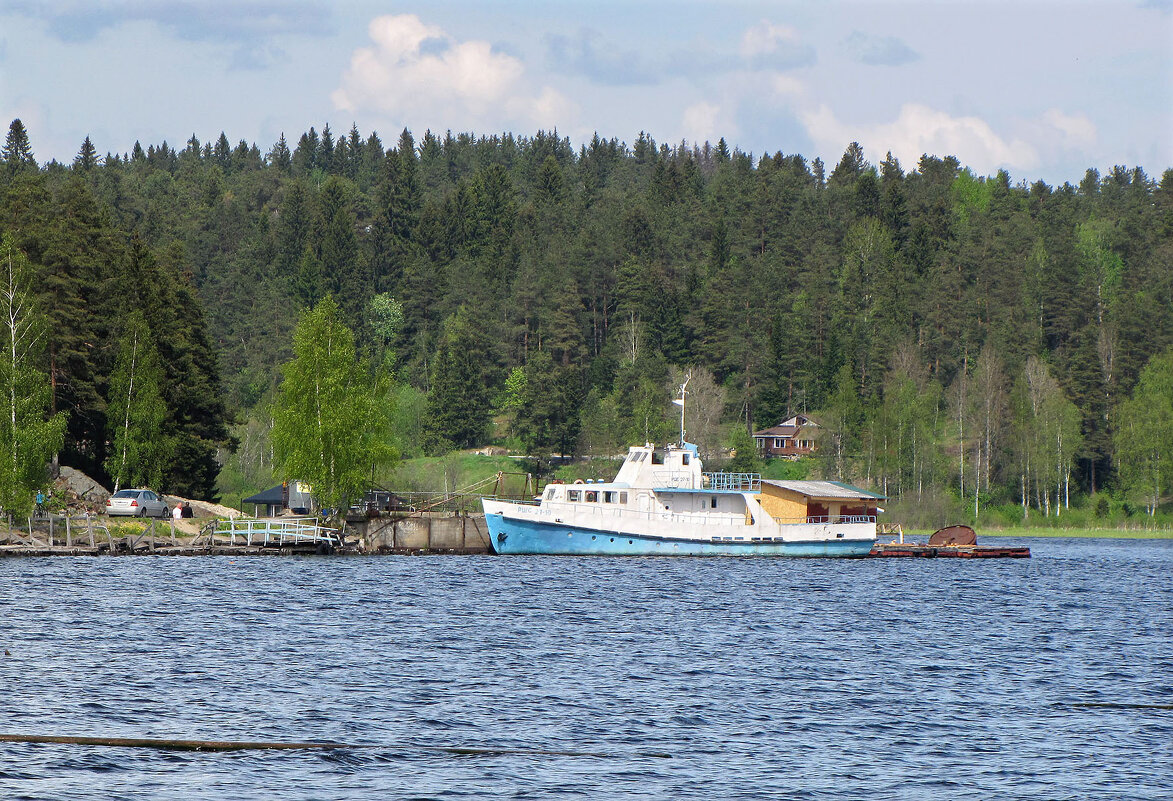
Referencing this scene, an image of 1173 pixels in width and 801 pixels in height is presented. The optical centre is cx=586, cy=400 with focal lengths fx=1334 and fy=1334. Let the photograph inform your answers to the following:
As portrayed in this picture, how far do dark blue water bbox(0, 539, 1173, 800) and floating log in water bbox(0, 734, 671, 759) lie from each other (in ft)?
0.61

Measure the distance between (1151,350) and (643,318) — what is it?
192ft

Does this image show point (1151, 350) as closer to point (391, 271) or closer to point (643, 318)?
point (643, 318)

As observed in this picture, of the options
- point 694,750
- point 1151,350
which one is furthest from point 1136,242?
point 694,750

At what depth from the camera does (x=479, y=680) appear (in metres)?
33.0

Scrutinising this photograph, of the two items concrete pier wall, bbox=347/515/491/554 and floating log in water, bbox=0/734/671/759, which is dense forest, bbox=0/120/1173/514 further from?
floating log in water, bbox=0/734/671/759

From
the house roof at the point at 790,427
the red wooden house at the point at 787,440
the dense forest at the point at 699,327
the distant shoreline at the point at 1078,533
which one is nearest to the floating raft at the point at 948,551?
the distant shoreline at the point at 1078,533

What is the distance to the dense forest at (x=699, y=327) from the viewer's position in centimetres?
8694

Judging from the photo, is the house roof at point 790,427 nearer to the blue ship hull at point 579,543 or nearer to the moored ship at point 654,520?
the moored ship at point 654,520

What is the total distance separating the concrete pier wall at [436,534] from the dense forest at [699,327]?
15.5 meters

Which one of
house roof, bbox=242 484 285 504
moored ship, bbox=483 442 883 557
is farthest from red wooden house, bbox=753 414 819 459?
moored ship, bbox=483 442 883 557

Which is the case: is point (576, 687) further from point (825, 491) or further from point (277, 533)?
point (825, 491)

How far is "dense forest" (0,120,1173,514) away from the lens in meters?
86.9

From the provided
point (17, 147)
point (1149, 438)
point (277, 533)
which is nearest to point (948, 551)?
point (277, 533)

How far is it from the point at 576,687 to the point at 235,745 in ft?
32.8
